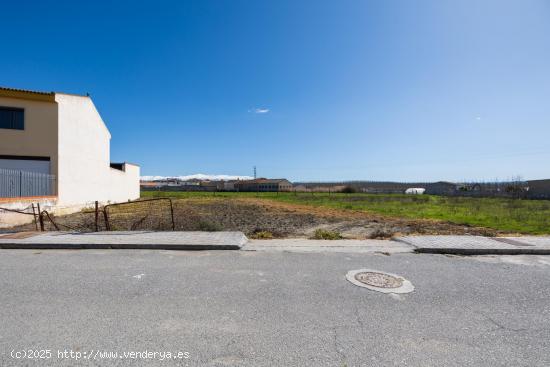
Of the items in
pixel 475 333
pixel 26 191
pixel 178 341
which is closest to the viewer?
pixel 178 341

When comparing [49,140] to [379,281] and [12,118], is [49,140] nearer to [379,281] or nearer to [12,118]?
[12,118]

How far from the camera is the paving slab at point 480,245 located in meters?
6.91

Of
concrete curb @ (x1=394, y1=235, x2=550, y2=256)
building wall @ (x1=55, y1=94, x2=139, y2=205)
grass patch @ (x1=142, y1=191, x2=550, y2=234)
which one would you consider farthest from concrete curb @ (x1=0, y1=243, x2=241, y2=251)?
grass patch @ (x1=142, y1=191, x2=550, y2=234)

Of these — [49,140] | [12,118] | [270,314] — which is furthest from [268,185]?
[270,314]

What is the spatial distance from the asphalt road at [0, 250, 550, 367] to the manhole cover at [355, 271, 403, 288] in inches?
12.9

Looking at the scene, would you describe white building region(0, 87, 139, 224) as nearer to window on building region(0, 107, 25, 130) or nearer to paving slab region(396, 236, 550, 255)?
window on building region(0, 107, 25, 130)

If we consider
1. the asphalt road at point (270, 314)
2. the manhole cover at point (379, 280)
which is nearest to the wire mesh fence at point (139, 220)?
the asphalt road at point (270, 314)

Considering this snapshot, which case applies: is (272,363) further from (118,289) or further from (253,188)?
(253,188)

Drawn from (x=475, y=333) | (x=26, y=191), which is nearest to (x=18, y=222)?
(x=26, y=191)

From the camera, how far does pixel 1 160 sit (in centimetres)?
1526

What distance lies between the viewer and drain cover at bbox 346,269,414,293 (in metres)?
4.45

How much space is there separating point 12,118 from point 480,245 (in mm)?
23181

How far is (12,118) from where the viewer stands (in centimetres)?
1555

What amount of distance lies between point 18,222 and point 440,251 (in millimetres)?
16716
